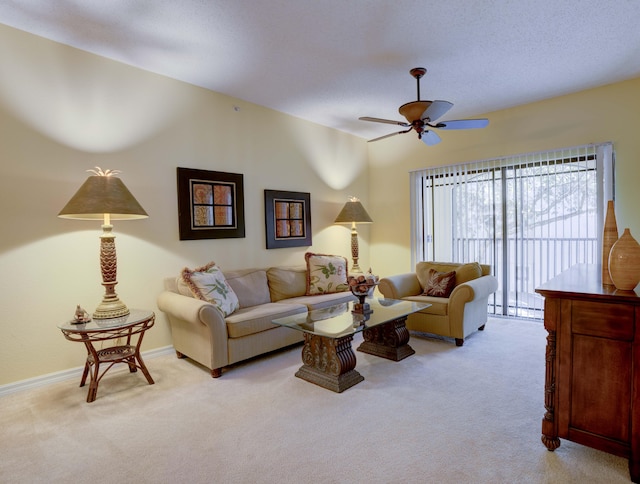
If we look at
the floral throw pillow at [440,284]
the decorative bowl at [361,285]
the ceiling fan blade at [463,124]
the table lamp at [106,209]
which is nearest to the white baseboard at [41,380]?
the table lamp at [106,209]

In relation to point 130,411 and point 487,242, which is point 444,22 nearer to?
point 487,242

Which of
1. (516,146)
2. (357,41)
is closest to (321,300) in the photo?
(357,41)

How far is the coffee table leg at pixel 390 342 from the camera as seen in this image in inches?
130

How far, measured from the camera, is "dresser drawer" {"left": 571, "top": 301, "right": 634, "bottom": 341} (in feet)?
5.49

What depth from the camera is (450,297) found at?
3.70m

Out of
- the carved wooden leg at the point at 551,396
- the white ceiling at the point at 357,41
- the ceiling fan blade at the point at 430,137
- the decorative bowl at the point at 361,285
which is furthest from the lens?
the ceiling fan blade at the point at 430,137

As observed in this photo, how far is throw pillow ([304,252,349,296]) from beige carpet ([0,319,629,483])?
4.27 feet

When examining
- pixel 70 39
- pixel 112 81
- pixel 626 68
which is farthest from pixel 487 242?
pixel 70 39

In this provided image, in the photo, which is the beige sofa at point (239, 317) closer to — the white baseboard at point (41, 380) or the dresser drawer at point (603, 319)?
the white baseboard at point (41, 380)

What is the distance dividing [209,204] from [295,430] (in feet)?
8.48

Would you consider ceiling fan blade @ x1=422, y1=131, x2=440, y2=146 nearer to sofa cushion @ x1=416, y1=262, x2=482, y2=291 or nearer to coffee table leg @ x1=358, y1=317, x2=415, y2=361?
sofa cushion @ x1=416, y1=262, x2=482, y2=291

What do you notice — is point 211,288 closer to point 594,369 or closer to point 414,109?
point 414,109

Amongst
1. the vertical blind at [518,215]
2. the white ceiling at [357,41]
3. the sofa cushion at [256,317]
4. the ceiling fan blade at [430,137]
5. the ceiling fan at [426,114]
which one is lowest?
the sofa cushion at [256,317]

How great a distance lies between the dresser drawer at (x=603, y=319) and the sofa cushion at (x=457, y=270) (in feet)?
7.63
